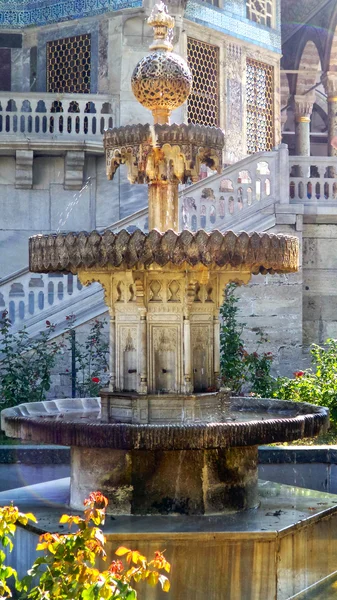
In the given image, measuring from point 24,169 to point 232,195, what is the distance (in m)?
4.24

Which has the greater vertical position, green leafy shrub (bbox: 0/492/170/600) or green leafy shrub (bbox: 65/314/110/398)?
green leafy shrub (bbox: 65/314/110/398)

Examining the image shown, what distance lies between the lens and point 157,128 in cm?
779

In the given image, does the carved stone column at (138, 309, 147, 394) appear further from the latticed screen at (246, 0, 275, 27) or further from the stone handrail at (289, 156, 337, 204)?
the latticed screen at (246, 0, 275, 27)

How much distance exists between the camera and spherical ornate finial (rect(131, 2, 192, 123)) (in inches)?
318

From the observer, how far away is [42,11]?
60.7ft

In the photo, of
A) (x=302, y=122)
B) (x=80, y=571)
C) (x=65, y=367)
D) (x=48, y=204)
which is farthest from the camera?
(x=302, y=122)

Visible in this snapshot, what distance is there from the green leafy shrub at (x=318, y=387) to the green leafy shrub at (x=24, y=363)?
2.75 meters

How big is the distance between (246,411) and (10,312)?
17.9 ft

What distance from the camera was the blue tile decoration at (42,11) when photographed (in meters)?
18.1

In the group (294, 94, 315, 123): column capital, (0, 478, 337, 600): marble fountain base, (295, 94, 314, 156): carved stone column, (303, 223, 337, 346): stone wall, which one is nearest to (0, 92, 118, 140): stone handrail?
(303, 223, 337, 346): stone wall

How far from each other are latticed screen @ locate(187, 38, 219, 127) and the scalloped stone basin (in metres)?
11.3

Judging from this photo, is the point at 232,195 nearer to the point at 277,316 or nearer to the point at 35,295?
the point at 277,316

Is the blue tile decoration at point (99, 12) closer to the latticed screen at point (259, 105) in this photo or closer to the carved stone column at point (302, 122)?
Answer: the latticed screen at point (259, 105)

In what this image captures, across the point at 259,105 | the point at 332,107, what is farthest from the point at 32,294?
the point at 332,107
